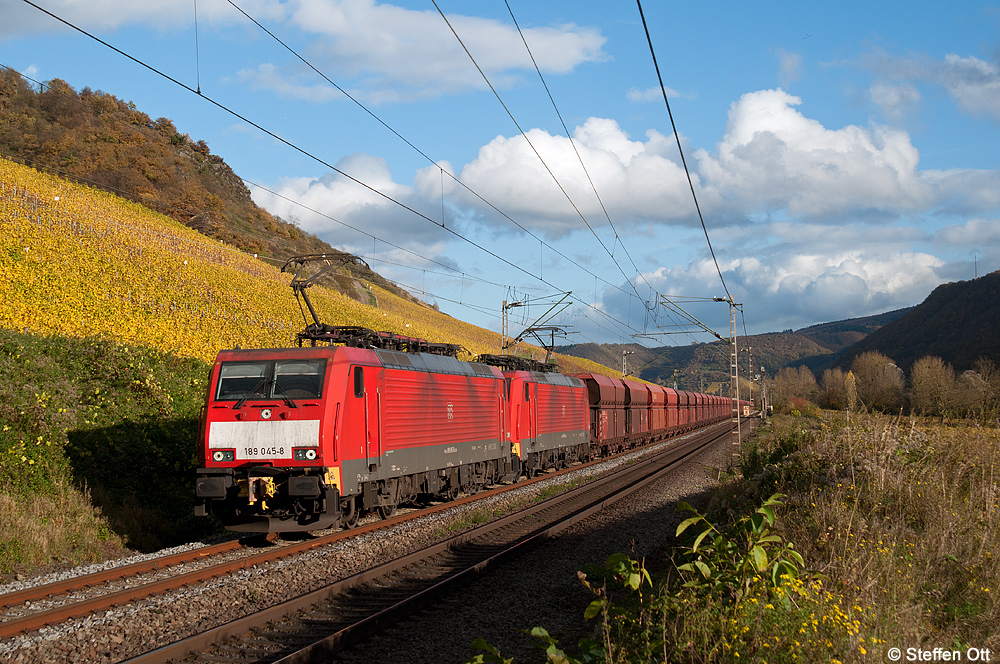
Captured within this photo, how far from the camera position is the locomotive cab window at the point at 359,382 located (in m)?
13.3

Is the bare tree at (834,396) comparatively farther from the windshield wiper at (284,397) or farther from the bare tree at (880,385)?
A: the windshield wiper at (284,397)

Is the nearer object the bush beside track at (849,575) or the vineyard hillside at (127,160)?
the bush beside track at (849,575)

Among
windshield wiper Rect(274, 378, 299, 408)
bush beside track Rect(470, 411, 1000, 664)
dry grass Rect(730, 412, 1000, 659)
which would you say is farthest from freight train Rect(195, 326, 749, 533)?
dry grass Rect(730, 412, 1000, 659)

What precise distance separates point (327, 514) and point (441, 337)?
48.3 metres

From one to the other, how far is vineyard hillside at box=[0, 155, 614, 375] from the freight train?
943 cm

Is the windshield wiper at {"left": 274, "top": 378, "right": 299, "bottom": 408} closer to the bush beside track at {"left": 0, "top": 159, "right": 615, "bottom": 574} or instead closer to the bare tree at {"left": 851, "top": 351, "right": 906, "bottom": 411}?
the bush beside track at {"left": 0, "top": 159, "right": 615, "bottom": 574}

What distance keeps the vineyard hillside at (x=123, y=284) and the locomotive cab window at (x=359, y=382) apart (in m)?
10.5

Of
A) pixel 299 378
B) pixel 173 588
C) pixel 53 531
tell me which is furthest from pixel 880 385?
pixel 53 531

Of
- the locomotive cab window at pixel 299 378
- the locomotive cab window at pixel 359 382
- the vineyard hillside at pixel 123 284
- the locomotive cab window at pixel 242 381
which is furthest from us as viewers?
the vineyard hillside at pixel 123 284

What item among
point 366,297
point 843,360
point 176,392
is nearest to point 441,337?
point 366,297

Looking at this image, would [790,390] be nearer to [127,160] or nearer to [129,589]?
[127,160]

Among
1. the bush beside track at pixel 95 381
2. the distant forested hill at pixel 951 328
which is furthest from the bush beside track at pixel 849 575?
the distant forested hill at pixel 951 328

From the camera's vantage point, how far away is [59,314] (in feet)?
75.3

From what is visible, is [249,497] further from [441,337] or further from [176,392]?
[441,337]
